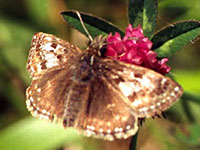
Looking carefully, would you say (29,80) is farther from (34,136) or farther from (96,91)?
(96,91)

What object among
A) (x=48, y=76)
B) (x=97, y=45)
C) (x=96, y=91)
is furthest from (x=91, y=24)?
(x=96, y=91)

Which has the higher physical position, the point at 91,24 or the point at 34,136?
the point at 91,24

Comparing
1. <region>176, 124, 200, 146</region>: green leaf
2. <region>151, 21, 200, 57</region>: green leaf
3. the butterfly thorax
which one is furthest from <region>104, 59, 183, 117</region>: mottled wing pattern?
<region>176, 124, 200, 146</region>: green leaf

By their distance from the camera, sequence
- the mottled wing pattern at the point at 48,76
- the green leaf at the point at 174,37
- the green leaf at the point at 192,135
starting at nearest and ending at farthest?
the mottled wing pattern at the point at 48,76 < the green leaf at the point at 174,37 < the green leaf at the point at 192,135

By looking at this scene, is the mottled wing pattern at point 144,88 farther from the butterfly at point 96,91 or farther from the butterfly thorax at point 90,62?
the butterfly thorax at point 90,62

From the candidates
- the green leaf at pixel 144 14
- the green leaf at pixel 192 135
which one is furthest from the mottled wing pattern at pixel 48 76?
the green leaf at pixel 192 135
